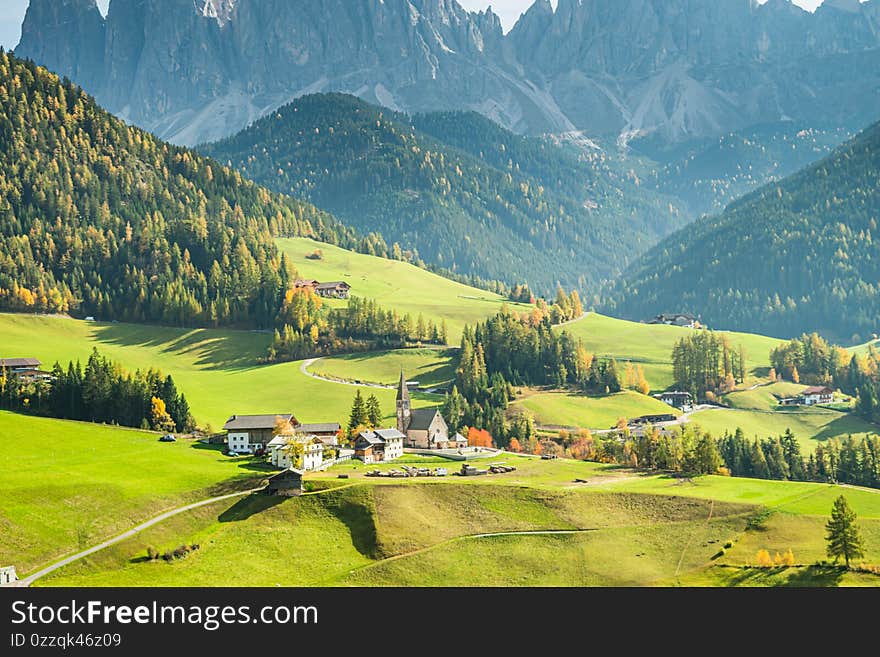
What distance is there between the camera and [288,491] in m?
130

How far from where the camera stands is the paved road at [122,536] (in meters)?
106

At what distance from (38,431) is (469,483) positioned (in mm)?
61361

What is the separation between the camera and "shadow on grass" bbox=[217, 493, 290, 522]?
12581cm

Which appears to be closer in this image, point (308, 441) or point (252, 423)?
point (308, 441)

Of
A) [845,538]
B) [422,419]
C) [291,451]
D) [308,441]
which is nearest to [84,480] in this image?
[291,451]

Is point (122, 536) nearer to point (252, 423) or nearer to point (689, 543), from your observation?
point (252, 423)

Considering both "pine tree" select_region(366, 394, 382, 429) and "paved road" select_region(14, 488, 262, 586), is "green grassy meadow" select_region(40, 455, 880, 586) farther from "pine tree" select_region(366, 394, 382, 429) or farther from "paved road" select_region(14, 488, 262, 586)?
"pine tree" select_region(366, 394, 382, 429)

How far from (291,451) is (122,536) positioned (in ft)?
101

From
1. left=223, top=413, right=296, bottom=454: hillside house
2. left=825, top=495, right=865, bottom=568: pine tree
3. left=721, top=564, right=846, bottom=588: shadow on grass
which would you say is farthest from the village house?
left=825, top=495, right=865, bottom=568: pine tree

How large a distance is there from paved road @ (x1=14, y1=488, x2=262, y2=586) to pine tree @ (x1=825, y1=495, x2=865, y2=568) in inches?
2508

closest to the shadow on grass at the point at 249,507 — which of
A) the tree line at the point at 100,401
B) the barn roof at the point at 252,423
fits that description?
the barn roof at the point at 252,423

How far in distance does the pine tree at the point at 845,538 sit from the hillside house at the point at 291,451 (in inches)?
2504

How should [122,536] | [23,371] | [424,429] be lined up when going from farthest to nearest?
[23,371], [424,429], [122,536]

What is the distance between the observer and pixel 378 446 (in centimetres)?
16062
